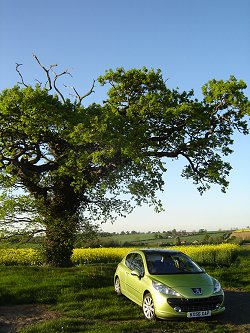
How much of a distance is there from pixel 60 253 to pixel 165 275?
975 centimetres

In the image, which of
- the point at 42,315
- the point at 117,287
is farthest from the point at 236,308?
the point at 42,315

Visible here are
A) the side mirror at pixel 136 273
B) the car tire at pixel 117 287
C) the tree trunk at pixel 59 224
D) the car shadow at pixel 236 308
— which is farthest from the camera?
the tree trunk at pixel 59 224

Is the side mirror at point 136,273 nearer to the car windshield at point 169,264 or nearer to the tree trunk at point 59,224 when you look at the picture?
the car windshield at point 169,264

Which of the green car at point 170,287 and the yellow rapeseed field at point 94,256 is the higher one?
the yellow rapeseed field at point 94,256

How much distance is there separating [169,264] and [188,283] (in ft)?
4.49

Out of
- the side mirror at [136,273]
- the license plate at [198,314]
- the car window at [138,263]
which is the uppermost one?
the car window at [138,263]

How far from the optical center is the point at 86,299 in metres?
13.0

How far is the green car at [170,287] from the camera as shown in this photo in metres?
10.0

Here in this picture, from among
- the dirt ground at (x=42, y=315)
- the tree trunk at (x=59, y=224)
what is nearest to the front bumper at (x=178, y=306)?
the dirt ground at (x=42, y=315)

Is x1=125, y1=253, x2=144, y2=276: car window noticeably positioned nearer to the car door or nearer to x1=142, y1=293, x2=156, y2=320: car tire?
the car door

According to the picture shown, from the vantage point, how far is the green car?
A: 1000 cm

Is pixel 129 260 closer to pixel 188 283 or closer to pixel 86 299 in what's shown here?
pixel 86 299

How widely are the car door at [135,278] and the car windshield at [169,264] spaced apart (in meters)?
0.31

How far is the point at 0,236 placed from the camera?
1972 centimetres
